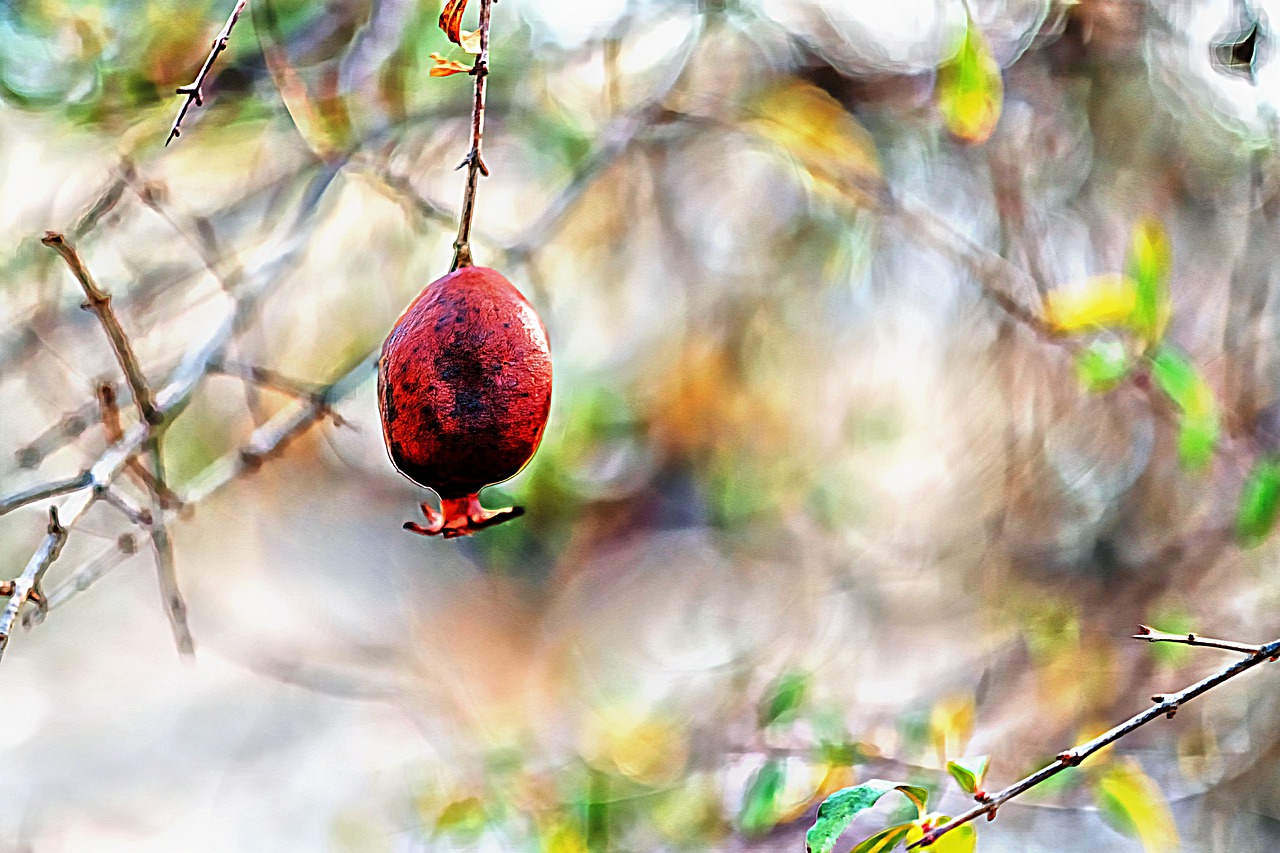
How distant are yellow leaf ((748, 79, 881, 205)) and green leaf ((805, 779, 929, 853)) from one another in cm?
102

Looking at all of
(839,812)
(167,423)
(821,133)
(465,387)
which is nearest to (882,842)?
(839,812)

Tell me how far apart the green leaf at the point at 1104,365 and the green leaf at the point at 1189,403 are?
1.1 inches

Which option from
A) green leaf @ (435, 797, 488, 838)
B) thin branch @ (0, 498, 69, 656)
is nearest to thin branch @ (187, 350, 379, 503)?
thin branch @ (0, 498, 69, 656)

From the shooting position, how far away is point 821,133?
4.59 feet

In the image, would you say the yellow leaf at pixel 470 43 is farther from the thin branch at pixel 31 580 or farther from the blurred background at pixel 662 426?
the blurred background at pixel 662 426

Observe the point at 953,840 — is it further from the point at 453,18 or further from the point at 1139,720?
the point at 453,18

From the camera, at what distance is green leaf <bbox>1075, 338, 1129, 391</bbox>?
93 centimetres

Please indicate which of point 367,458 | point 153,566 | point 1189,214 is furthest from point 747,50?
point 153,566

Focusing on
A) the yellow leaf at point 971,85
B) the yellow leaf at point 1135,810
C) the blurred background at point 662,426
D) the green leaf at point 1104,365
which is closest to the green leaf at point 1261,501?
the blurred background at point 662,426

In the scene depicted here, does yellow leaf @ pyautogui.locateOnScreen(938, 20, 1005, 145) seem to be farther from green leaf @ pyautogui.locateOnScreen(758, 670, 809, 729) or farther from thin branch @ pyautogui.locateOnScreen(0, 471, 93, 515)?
thin branch @ pyautogui.locateOnScreen(0, 471, 93, 515)

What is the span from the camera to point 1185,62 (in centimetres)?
132

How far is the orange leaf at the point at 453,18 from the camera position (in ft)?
1.50

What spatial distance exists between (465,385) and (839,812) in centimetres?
24

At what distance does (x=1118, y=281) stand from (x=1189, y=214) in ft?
1.85
